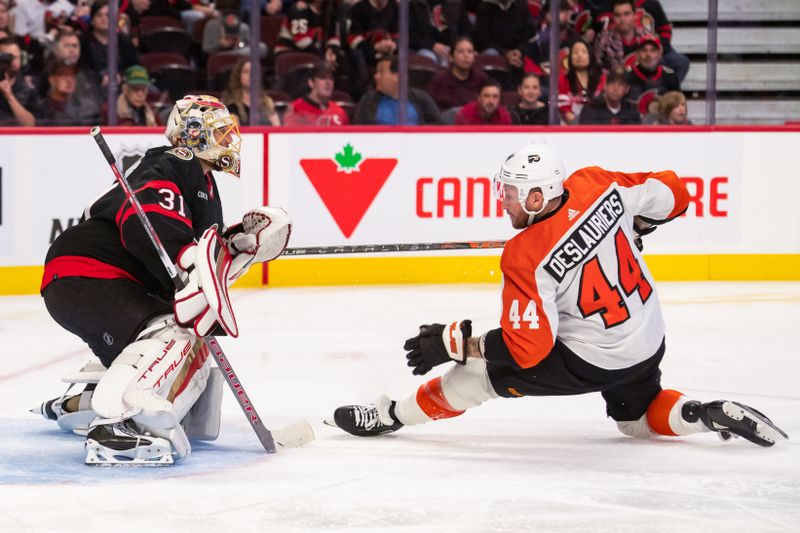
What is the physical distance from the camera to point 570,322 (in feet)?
11.5

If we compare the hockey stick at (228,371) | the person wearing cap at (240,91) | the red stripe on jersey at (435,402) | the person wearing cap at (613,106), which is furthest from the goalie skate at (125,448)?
the person wearing cap at (613,106)

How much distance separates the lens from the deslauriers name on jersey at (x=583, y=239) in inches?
134

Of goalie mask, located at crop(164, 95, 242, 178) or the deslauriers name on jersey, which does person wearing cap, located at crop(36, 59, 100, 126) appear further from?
the deslauriers name on jersey

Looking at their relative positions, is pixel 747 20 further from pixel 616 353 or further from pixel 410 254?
pixel 616 353

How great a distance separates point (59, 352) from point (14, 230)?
4.75ft

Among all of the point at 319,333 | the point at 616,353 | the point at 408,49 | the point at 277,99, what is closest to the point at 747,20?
the point at 408,49

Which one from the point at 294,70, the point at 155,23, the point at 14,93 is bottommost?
the point at 14,93

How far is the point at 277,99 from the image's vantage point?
7039 millimetres

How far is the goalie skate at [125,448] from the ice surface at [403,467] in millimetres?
36

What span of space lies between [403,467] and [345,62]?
3.97 m

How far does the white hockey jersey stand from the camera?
11.1 feet

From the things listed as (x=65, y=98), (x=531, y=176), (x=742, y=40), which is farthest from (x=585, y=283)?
(x=742, y=40)

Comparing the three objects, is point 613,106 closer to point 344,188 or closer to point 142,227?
point 344,188

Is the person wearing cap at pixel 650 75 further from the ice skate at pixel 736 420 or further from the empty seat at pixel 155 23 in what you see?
the ice skate at pixel 736 420
